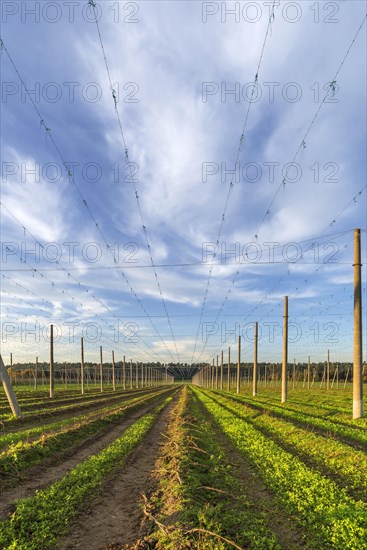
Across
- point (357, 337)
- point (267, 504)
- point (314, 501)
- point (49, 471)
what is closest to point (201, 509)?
point (267, 504)

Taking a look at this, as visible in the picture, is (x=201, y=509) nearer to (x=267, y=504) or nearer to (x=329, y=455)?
(x=267, y=504)

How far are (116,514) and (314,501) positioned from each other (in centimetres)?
427

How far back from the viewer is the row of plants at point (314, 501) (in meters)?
6.30

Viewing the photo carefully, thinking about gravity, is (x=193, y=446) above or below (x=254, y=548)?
below

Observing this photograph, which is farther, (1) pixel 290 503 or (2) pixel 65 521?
(1) pixel 290 503

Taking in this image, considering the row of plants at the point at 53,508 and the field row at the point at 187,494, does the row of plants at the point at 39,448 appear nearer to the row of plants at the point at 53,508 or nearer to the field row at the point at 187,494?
the field row at the point at 187,494

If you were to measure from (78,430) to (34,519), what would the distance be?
35.7 feet

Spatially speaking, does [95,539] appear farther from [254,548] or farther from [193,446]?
[193,446]

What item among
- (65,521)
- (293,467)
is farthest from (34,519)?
(293,467)

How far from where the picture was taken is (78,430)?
17641mm

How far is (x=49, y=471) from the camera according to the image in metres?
11.2

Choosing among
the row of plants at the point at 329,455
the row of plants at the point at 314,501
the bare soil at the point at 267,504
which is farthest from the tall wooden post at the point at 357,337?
the bare soil at the point at 267,504

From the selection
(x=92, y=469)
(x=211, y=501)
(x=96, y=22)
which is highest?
(x=96, y=22)

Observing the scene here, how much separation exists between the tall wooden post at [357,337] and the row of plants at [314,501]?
36.9 feet
